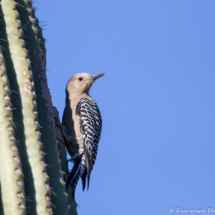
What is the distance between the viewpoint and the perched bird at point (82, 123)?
501cm

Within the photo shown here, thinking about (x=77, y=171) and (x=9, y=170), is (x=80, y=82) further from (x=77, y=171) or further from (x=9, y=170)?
(x=9, y=170)

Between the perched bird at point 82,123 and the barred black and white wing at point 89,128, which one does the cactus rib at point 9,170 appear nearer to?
the perched bird at point 82,123

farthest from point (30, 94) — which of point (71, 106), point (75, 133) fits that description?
point (71, 106)

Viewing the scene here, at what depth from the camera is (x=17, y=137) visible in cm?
248

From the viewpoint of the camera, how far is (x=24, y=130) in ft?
8.21

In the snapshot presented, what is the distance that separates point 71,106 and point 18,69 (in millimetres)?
2879

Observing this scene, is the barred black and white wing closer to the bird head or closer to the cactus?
the bird head

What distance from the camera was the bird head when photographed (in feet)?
18.9

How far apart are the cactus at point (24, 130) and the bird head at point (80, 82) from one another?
246cm

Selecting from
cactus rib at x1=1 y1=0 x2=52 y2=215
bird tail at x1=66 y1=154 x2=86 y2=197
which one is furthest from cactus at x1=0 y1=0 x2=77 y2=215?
bird tail at x1=66 y1=154 x2=86 y2=197

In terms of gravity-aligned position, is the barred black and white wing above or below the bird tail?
above

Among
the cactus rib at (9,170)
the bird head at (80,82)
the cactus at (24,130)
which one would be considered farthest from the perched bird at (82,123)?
the cactus rib at (9,170)

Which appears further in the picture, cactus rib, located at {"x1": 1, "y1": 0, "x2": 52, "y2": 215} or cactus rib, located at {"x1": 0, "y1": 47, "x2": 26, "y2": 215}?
cactus rib, located at {"x1": 1, "y1": 0, "x2": 52, "y2": 215}

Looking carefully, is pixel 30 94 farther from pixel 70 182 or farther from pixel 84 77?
pixel 84 77
